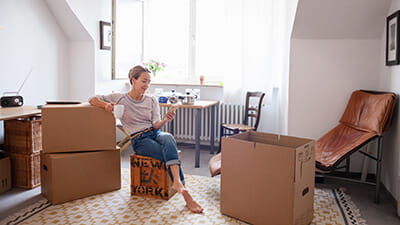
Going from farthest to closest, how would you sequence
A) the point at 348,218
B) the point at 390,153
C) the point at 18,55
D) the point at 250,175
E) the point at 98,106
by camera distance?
1. the point at 18,55
2. the point at 390,153
3. the point at 98,106
4. the point at 348,218
5. the point at 250,175

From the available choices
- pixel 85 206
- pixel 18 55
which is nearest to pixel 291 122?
pixel 85 206

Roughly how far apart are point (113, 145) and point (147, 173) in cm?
36

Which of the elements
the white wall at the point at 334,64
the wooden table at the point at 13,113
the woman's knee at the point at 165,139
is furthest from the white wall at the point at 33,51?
the white wall at the point at 334,64

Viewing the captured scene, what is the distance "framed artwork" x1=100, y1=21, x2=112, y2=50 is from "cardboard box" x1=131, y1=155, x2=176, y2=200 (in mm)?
2104

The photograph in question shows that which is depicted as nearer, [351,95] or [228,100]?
[351,95]

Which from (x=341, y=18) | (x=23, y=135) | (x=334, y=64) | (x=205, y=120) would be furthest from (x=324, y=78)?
(x=23, y=135)

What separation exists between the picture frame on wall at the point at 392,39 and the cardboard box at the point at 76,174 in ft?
7.84

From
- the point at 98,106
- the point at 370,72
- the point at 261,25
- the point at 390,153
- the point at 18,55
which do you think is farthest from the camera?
the point at 261,25

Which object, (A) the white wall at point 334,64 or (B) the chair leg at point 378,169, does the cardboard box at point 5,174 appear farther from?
(B) the chair leg at point 378,169

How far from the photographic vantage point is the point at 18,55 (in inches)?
143

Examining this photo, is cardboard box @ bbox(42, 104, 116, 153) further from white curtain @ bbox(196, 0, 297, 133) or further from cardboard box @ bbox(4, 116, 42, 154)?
white curtain @ bbox(196, 0, 297, 133)

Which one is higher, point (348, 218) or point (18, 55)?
point (18, 55)

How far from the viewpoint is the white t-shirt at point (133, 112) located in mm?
2900

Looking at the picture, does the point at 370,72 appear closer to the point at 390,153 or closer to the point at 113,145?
the point at 390,153
